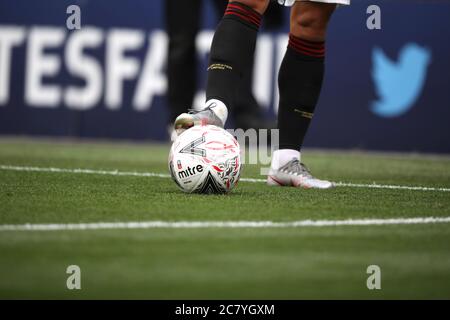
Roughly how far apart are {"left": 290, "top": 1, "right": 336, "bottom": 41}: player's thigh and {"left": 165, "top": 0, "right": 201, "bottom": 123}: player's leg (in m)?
4.43

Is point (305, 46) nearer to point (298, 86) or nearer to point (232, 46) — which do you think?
point (298, 86)

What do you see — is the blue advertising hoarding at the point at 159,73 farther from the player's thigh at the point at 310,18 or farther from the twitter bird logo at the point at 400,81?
the player's thigh at the point at 310,18

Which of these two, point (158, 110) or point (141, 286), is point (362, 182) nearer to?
point (141, 286)

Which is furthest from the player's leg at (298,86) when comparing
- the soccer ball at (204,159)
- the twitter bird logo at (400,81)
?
the twitter bird logo at (400,81)

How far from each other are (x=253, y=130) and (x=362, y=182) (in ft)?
12.1

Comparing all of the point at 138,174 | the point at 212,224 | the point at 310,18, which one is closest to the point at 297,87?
the point at 310,18

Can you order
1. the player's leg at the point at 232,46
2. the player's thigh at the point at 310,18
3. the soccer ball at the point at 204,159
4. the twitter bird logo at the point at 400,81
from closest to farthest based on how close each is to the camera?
the soccer ball at the point at 204,159
the player's leg at the point at 232,46
the player's thigh at the point at 310,18
the twitter bird logo at the point at 400,81

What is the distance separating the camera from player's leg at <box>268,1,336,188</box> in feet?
16.4

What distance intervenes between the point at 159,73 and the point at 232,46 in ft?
16.1

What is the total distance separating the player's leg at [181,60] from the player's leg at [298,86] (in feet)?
14.2

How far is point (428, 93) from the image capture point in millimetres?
9148

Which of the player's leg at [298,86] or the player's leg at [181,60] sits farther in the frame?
the player's leg at [181,60]

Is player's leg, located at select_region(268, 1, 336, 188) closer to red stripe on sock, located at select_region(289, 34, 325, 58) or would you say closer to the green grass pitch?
red stripe on sock, located at select_region(289, 34, 325, 58)

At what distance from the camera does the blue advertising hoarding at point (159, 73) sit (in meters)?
9.16
